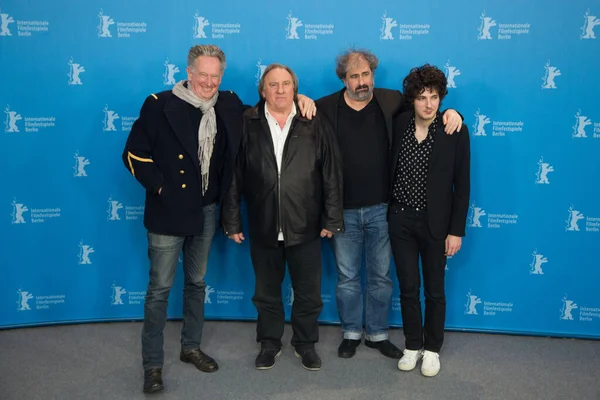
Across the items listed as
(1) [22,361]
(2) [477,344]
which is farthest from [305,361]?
(1) [22,361]

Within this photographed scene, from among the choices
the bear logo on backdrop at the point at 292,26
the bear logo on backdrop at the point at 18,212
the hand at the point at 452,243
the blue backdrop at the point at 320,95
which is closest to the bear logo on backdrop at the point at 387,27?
the blue backdrop at the point at 320,95

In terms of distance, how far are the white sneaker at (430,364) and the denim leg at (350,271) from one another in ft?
1.42

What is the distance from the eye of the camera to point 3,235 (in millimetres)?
3570

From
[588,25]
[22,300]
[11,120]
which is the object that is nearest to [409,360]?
[588,25]

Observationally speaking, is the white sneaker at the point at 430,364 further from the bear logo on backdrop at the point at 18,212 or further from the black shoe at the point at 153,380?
the bear logo on backdrop at the point at 18,212

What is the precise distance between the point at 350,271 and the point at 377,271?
0.16 meters

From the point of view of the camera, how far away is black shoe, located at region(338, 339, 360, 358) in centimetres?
324

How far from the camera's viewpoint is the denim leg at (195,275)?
300 cm

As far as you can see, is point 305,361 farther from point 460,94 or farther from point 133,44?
point 133,44

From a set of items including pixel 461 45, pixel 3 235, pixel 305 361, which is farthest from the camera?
pixel 3 235

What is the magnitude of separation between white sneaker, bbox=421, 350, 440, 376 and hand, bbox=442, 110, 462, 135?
1.22 metres

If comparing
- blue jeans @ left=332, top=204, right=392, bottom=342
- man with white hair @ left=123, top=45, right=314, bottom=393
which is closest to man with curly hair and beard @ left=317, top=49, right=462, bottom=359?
blue jeans @ left=332, top=204, right=392, bottom=342

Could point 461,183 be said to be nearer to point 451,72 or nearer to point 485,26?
point 451,72

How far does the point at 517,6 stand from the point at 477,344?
2.05 metres
